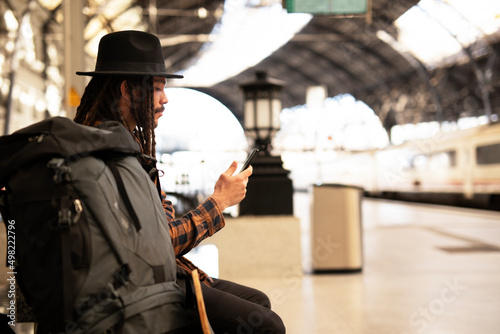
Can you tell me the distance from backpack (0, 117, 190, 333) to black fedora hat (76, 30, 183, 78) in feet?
1.31

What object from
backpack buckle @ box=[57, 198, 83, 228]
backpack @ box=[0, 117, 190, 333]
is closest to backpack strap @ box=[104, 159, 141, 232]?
backpack @ box=[0, 117, 190, 333]

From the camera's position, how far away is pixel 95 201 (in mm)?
1302

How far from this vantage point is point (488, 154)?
15477 millimetres

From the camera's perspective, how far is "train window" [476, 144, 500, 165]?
49.3 ft

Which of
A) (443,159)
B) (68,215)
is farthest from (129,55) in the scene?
(443,159)

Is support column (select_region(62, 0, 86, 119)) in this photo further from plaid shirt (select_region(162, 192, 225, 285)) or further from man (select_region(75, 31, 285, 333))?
plaid shirt (select_region(162, 192, 225, 285))

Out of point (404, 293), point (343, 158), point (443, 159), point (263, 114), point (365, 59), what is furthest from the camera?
point (365, 59)

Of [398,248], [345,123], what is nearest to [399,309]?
[398,248]

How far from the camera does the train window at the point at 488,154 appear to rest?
15.0m

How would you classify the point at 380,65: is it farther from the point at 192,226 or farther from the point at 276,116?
the point at 192,226

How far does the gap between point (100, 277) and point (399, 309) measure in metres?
3.16

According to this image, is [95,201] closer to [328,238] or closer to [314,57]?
[328,238]

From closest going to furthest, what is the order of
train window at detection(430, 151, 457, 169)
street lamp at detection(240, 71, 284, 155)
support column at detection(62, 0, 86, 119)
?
1. street lamp at detection(240, 71, 284, 155)
2. support column at detection(62, 0, 86, 119)
3. train window at detection(430, 151, 457, 169)

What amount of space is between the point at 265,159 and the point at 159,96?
4136mm
